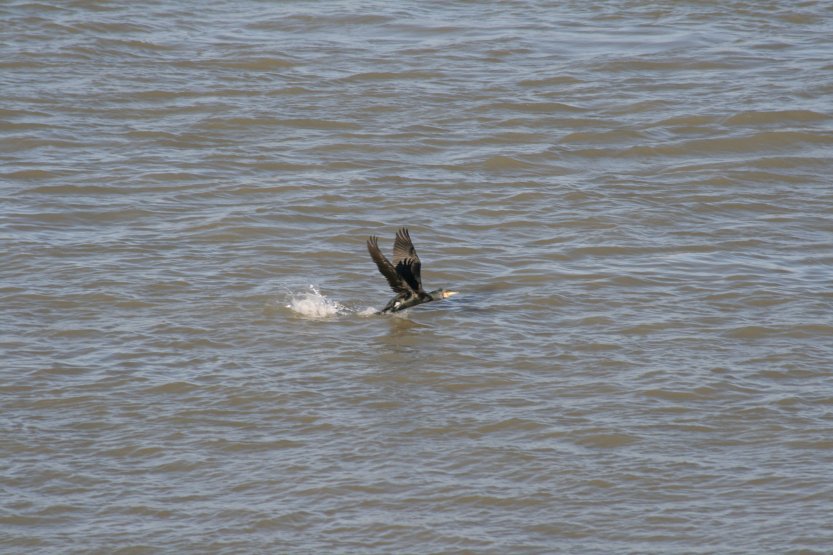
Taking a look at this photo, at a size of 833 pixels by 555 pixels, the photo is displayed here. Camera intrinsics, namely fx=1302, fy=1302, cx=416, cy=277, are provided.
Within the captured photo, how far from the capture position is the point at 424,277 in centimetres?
1187

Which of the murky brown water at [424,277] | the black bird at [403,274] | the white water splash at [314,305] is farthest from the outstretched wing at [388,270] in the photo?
the white water splash at [314,305]

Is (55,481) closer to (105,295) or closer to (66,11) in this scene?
(105,295)

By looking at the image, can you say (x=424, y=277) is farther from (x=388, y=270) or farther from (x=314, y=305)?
(x=314, y=305)

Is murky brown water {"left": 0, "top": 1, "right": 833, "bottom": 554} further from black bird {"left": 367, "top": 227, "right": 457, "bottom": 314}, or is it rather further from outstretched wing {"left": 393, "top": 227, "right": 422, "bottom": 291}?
outstretched wing {"left": 393, "top": 227, "right": 422, "bottom": 291}

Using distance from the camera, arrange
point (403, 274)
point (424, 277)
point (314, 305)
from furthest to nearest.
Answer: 1. point (424, 277)
2. point (314, 305)
3. point (403, 274)

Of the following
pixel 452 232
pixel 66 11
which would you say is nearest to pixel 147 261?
pixel 452 232

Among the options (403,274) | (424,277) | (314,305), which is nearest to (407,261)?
(403,274)

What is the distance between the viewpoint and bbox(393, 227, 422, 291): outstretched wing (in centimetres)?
1078

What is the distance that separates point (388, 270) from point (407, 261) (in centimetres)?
18

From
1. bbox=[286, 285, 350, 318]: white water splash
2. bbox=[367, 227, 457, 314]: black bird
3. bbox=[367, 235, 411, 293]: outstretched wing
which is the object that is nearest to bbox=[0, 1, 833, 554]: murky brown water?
bbox=[286, 285, 350, 318]: white water splash

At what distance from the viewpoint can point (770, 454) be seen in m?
8.53

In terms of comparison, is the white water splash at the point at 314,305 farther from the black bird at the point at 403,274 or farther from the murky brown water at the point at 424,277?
the black bird at the point at 403,274

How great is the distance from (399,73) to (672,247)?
5.81 metres

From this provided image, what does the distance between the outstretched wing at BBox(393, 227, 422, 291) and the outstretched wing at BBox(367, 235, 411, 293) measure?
4cm
